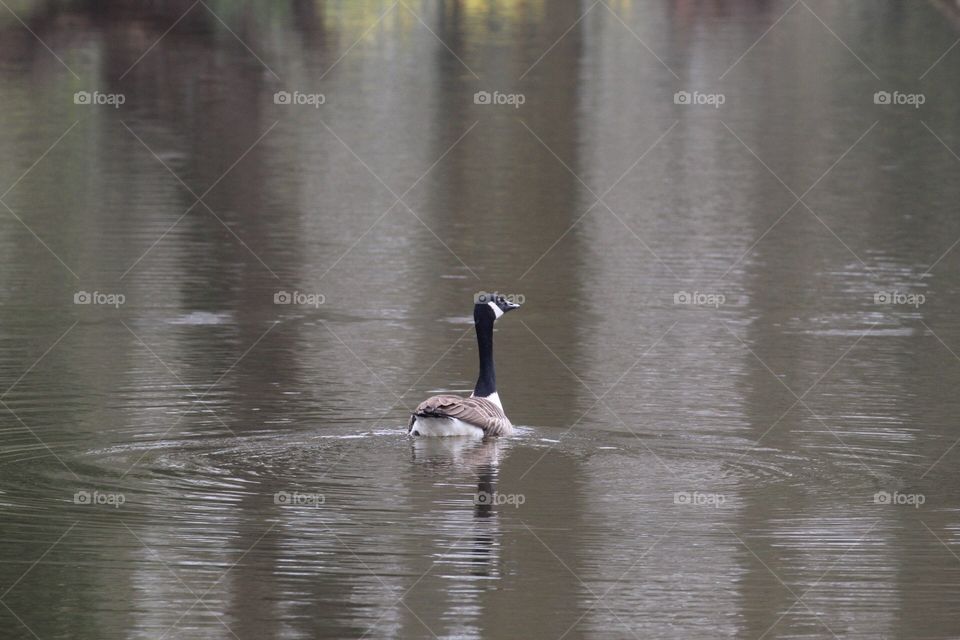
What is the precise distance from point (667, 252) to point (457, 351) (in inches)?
248

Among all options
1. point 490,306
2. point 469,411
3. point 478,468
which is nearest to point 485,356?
point 490,306

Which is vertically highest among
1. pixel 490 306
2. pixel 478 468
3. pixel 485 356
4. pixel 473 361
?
pixel 490 306

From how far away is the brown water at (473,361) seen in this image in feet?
34.8

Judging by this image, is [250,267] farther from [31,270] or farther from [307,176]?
[307,176]

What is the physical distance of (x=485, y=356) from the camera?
15.3 m

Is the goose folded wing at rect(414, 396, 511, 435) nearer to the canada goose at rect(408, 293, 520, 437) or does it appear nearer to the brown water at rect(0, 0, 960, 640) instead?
the canada goose at rect(408, 293, 520, 437)

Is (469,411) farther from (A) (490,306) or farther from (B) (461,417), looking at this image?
(A) (490,306)

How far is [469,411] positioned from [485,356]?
117cm

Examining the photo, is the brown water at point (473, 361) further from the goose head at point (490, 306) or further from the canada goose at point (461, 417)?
the goose head at point (490, 306)

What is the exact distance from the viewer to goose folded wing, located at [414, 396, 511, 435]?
14.1 metres

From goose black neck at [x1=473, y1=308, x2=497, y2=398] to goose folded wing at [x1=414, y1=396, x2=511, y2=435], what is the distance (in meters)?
0.41

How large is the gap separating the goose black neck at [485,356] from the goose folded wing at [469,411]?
41 centimetres

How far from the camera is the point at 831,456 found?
1379cm

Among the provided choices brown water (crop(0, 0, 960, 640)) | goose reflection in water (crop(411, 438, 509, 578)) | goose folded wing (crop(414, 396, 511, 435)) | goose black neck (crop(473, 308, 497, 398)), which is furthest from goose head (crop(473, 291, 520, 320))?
goose reflection in water (crop(411, 438, 509, 578))
